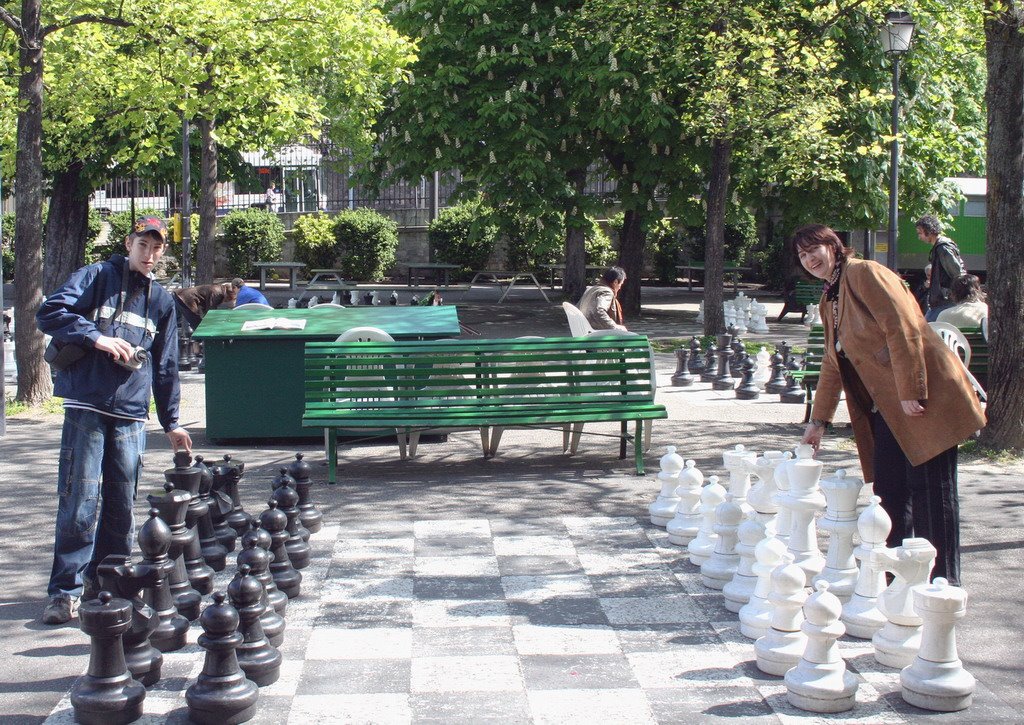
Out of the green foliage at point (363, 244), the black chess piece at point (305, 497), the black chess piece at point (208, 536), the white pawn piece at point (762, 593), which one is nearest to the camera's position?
the white pawn piece at point (762, 593)

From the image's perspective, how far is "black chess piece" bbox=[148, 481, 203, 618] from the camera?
521 centimetres

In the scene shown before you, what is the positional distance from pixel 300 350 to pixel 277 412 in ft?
1.78

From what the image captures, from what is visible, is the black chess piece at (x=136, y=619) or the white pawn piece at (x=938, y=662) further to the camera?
the black chess piece at (x=136, y=619)

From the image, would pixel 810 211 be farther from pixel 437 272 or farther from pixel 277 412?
pixel 277 412

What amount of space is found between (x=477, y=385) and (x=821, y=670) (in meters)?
4.78

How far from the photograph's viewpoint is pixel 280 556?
19.1 ft

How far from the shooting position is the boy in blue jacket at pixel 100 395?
5.49 metres

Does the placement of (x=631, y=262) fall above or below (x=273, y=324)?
above

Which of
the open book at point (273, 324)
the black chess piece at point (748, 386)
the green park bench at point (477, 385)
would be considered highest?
the open book at point (273, 324)

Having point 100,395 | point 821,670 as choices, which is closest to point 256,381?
point 100,395

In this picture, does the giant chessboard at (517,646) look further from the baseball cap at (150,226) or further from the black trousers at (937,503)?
the baseball cap at (150,226)

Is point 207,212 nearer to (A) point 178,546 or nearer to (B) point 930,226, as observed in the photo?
(B) point 930,226

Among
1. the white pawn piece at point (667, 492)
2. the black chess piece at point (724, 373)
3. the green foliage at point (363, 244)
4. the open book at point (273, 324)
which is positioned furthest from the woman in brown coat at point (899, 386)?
the green foliage at point (363, 244)

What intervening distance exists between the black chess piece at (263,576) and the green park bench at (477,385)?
335cm
